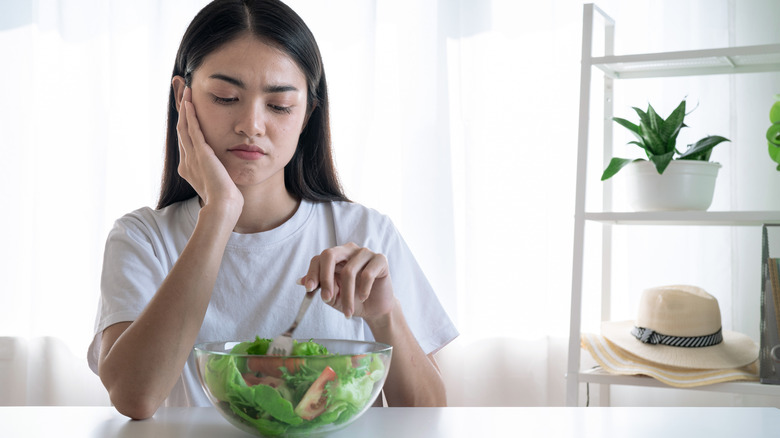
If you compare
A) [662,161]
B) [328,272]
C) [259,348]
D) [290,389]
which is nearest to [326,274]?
[328,272]

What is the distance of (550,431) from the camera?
704 millimetres

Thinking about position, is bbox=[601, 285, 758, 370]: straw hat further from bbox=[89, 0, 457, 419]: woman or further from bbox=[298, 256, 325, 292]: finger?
bbox=[298, 256, 325, 292]: finger

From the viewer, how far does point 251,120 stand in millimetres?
1034

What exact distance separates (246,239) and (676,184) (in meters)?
0.90

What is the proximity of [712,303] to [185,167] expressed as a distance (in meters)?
1.12

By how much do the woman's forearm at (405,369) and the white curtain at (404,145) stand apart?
956 mm

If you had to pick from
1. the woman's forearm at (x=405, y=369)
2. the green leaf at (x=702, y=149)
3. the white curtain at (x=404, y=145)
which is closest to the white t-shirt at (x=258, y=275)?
the woman's forearm at (x=405, y=369)

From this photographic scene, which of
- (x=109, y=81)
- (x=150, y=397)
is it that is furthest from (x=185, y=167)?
(x=109, y=81)

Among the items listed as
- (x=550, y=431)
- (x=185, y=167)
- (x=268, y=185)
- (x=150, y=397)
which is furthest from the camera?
(x=268, y=185)

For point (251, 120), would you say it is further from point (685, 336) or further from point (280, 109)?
point (685, 336)

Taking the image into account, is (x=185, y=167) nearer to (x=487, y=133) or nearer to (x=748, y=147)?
(x=487, y=133)

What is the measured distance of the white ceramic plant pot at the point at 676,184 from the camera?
1.48 meters

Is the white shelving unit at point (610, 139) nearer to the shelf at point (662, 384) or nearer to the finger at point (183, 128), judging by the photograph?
the shelf at point (662, 384)

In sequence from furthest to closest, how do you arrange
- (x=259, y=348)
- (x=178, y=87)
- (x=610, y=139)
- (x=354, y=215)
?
1. (x=610, y=139)
2. (x=354, y=215)
3. (x=178, y=87)
4. (x=259, y=348)
